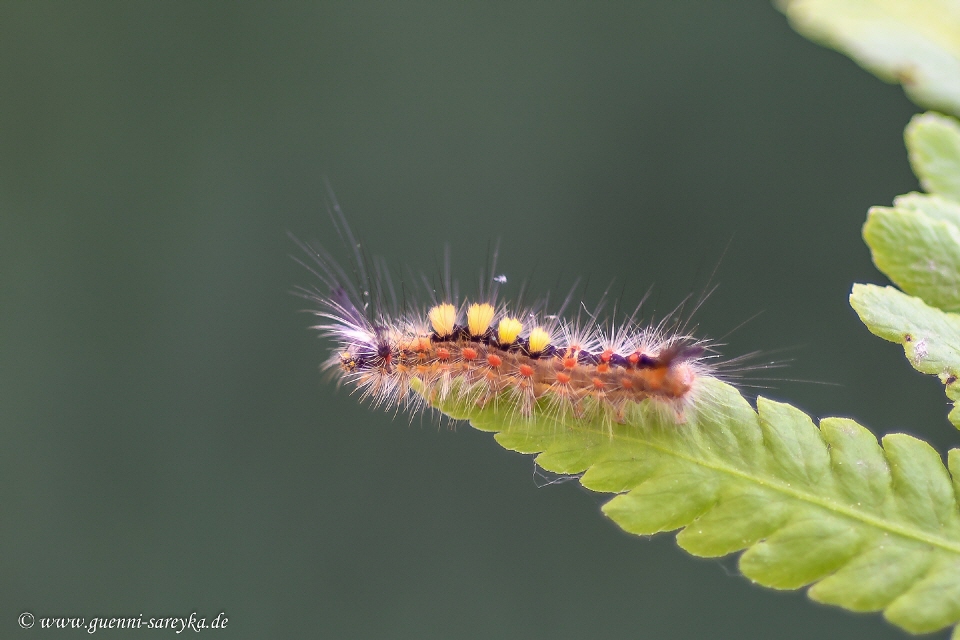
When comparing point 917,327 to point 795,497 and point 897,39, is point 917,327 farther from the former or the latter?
point 897,39

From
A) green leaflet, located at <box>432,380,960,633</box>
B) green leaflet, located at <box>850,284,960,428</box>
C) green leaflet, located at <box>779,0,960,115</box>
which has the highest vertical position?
green leaflet, located at <box>779,0,960,115</box>

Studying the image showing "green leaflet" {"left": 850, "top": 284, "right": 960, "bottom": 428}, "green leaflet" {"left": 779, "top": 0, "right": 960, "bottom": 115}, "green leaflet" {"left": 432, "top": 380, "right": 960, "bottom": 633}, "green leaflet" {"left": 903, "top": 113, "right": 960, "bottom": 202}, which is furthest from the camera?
"green leaflet" {"left": 779, "top": 0, "right": 960, "bottom": 115}

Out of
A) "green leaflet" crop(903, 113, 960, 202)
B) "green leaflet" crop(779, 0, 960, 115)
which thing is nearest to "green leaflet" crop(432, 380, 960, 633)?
"green leaflet" crop(903, 113, 960, 202)

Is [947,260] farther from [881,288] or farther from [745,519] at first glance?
[745,519]

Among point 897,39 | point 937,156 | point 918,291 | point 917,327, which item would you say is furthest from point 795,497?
point 897,39

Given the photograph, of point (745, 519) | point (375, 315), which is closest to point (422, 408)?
point (375, 315)

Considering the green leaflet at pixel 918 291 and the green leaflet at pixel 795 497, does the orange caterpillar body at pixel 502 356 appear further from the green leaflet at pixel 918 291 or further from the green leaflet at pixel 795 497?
the green leaflet at pixel 918 291

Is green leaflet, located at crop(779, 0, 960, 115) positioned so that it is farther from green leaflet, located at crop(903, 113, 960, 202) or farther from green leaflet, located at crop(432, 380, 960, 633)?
green leaflet, located at crop(432, 380, 960, 633)
